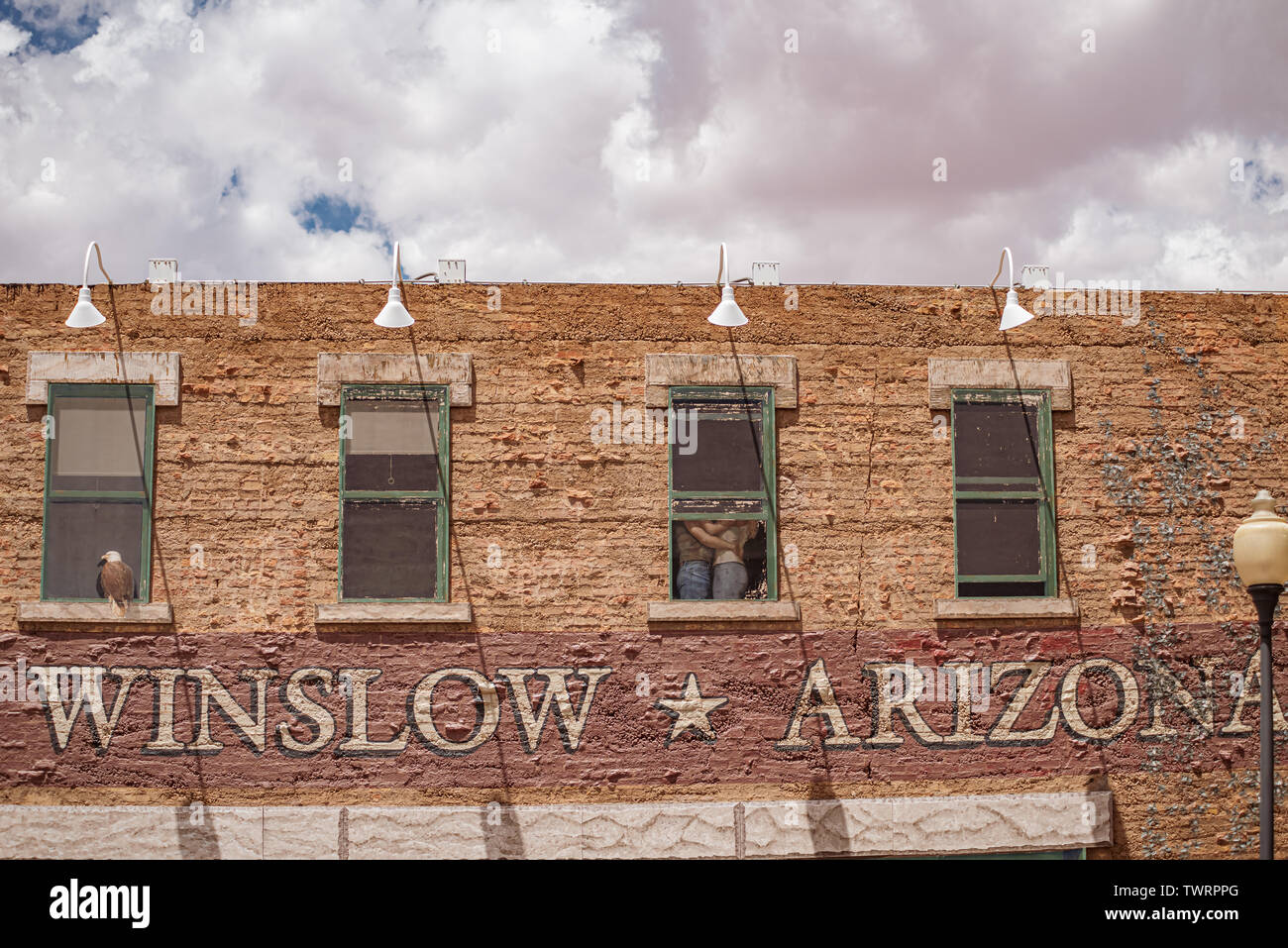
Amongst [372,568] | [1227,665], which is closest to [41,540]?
[372,568]

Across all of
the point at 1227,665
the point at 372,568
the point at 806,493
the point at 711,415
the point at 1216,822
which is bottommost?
the point at 1216,822

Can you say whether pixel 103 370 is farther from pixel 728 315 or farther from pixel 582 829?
pixel 582 829

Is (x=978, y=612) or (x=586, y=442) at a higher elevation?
(x=586, y=442)

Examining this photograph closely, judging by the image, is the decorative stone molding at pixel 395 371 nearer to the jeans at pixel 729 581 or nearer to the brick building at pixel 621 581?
the brick building at pixel 621 581

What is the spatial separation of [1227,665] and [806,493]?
4030mm

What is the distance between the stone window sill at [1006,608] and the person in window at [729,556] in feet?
5.62

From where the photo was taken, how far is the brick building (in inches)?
362

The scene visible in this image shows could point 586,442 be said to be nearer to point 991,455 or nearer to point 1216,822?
point 991,455

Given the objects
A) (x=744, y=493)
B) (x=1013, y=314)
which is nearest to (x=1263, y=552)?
(x=1013, y=314)

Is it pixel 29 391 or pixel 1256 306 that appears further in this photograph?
pixel 1256 306

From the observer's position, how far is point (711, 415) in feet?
32.1

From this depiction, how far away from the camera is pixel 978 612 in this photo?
9.57 metres

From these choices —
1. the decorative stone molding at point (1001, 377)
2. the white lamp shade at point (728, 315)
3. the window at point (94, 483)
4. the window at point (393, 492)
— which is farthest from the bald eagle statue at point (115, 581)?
the decorative stone molding at point (1001, 377)

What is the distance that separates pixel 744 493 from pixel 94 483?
5595 mm
